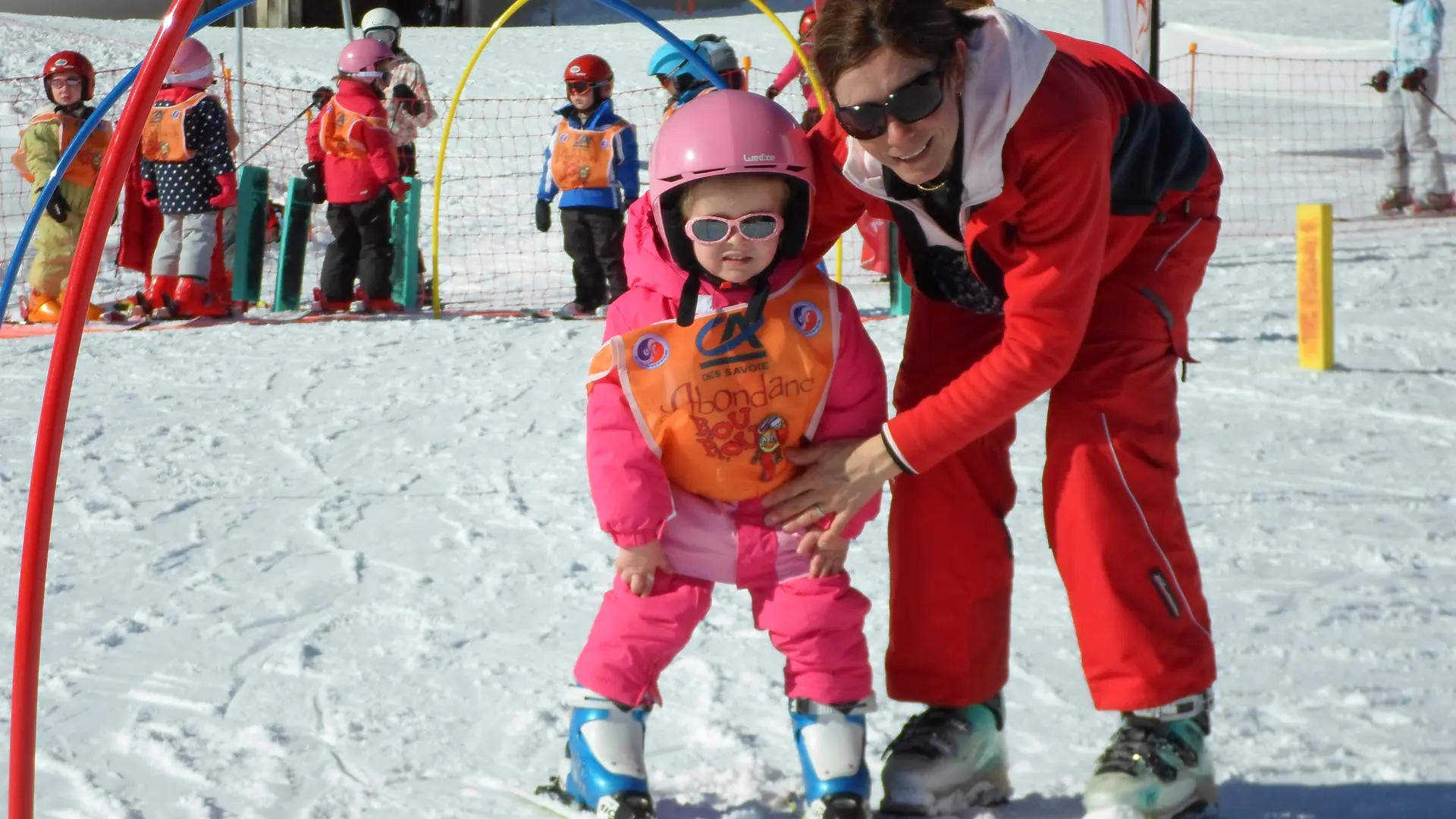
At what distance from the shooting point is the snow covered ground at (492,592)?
2.62m

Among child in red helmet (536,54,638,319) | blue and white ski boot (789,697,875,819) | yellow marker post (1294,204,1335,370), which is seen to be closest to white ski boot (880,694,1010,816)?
blue and white ski boot (789,697,875,819)

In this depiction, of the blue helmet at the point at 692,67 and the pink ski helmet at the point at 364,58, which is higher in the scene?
the pink ski helmet at the point at 364,58

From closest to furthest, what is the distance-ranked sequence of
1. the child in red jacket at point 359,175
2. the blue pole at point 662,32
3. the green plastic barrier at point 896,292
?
the blue pole at point 662,32 < the green plastic barrier at point 896,292 < the child in red jacket at point 359,175

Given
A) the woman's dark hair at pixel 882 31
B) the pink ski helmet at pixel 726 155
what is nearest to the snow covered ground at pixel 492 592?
the pink ski helmet at pixel 726 155

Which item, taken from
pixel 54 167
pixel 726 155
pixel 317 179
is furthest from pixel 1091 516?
pixel 54 167

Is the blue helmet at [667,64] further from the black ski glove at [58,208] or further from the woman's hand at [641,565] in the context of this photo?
the woman's hand at [641,565]

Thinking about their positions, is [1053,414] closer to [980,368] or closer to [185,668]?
[980,368]

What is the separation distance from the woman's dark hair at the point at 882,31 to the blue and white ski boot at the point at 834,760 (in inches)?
38.8

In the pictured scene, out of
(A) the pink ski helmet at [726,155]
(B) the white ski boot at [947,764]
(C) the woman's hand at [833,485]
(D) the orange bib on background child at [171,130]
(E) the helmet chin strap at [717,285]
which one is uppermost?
(D) the orange bib on background child at [171,130]

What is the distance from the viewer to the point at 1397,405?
5.52 metres

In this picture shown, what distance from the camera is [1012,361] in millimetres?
2174

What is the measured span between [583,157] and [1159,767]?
6442 mm

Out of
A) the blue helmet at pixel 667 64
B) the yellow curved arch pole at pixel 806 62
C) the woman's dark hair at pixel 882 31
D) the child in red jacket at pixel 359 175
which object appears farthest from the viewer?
the child in red jacket at pixel 359 175

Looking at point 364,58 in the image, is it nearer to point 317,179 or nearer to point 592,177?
point 317,179
